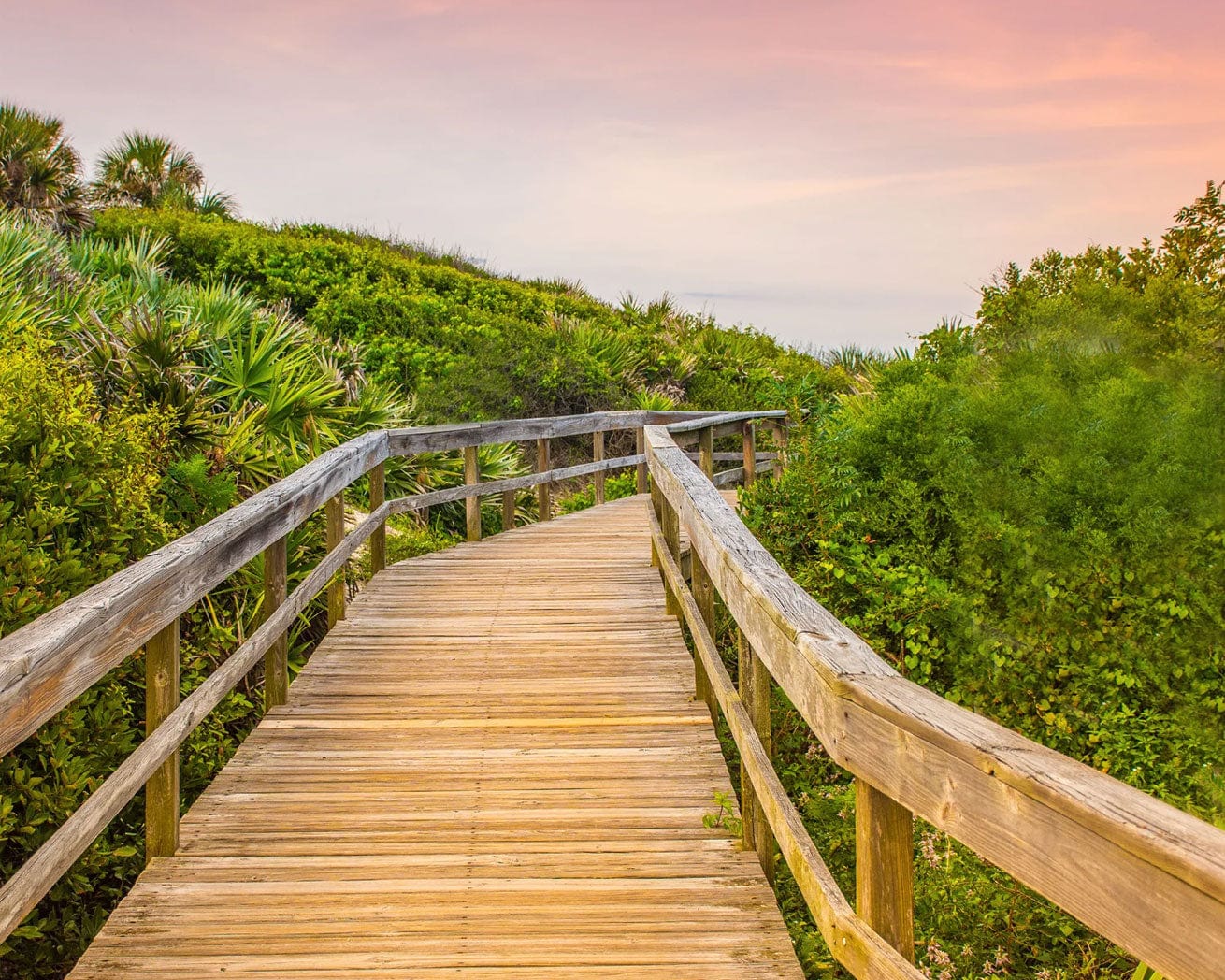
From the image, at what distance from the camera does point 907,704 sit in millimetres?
Answer: 1898

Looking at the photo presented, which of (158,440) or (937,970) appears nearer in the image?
(937,970)

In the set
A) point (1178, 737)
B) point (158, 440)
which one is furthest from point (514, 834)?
point (1178, 737)

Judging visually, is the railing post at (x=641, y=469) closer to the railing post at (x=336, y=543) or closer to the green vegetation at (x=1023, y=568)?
A: the green vegetation at (x=1023, y=568)

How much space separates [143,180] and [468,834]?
31428 millimetres

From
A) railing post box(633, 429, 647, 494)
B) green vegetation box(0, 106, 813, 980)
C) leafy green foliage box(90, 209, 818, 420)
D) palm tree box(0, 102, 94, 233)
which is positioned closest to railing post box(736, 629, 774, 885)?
green vegetation box(0, 106, 813, 980)

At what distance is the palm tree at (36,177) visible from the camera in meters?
20.1

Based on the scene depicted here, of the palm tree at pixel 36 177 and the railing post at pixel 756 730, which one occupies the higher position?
the palm tree at pixel 36 177

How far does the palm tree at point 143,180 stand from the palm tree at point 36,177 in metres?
7.91

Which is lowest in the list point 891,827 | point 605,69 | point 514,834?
point 514,834

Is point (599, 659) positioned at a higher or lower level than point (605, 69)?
lower

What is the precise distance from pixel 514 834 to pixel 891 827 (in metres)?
2.02

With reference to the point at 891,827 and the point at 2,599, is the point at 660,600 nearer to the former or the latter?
the point at 2,599

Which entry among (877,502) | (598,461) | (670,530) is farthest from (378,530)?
(598,461)

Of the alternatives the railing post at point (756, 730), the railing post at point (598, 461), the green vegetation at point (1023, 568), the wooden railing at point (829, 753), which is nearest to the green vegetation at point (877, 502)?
the green vegetation at point (1023, 568)
